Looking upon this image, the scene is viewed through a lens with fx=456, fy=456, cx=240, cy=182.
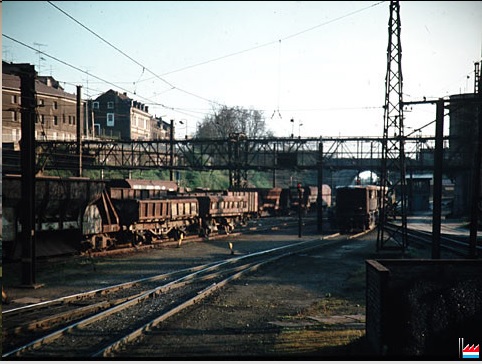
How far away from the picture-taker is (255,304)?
11812mm

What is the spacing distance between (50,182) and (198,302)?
8184mm

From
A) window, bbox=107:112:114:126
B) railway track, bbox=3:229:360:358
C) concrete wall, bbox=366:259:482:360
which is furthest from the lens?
window, bbox=107:112:114:126

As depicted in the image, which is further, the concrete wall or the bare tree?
the bare tree

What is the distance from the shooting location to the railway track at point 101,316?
803 centimetres

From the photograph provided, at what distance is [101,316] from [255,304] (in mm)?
3900

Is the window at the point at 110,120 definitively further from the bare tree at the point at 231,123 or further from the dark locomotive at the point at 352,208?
the dark locomotive at the point at 352,208

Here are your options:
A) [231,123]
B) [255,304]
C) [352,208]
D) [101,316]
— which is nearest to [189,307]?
[255,304]

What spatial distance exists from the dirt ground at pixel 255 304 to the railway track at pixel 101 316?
0.41m

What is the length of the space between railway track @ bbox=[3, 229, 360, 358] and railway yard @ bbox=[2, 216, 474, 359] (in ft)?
0.08

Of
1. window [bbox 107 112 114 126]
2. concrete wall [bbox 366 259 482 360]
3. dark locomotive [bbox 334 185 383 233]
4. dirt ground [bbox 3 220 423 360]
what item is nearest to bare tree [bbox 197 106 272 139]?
window [bbox 107 112 114 126]

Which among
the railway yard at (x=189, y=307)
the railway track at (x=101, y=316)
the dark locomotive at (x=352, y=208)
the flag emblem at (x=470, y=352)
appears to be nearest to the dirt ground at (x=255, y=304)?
the railway yard at (x=189, y=307)

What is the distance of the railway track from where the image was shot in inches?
316

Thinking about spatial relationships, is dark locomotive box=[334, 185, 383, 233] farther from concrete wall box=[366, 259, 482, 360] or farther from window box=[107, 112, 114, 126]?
window box=[107, 112, 114, 126]

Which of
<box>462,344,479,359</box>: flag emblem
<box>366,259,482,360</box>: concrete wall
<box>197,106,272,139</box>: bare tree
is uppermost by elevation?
<box>197,106,272,139</box>: bare tree
